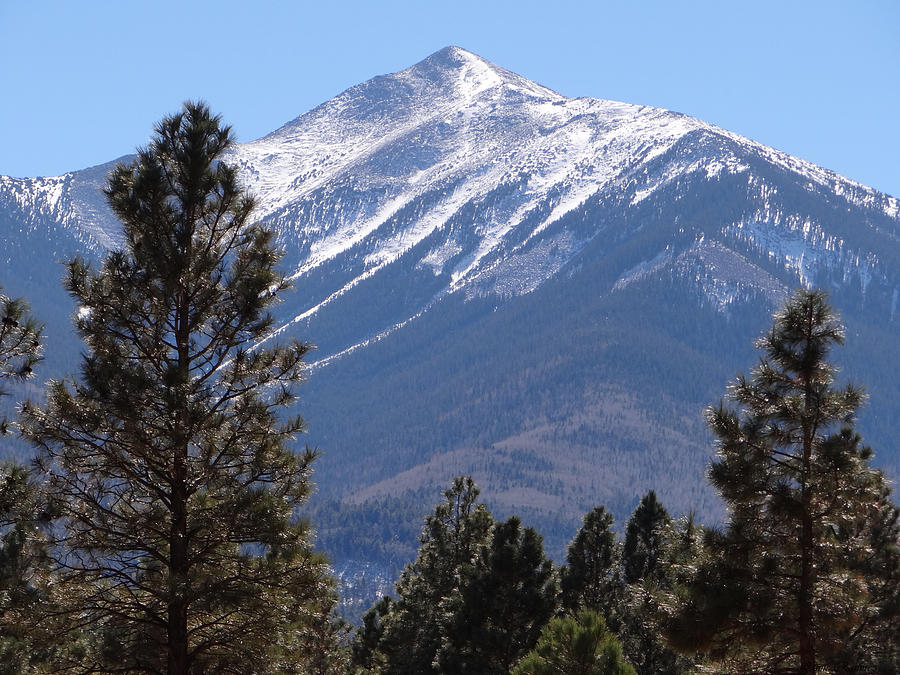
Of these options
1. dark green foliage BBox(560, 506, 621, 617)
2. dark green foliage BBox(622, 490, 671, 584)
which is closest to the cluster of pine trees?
dark green foliage BBox(560, 506, 621, 617)

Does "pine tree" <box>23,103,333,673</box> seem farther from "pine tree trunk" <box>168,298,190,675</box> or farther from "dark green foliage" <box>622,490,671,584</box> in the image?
"dark green foliage" <box>622,490,671,584</box>

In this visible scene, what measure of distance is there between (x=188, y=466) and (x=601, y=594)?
24.7 m

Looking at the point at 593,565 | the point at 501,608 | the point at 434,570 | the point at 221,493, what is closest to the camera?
the point at 221,493

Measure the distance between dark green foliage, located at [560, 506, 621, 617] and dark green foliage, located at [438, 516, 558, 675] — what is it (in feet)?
17.1

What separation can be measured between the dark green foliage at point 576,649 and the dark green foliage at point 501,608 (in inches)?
584

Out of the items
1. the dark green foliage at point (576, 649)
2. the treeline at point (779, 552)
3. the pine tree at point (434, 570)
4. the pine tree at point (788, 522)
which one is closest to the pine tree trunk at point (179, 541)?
the dark green foliage at point (576, 649)

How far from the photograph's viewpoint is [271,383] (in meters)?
23.3

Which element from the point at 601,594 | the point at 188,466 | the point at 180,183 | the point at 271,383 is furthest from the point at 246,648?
the point at 601,594

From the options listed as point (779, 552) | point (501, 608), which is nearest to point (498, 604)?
point (501, 608)

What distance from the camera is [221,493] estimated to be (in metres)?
22.4

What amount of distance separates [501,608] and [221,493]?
17.2 metres

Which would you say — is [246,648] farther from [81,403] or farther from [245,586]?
[81,403]

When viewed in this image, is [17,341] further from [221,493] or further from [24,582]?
[221,493]

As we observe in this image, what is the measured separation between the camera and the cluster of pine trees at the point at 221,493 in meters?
21.5
